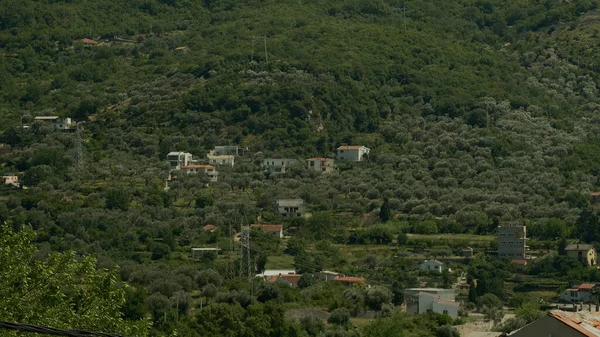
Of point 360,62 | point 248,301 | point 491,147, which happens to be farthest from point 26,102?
point 248,301

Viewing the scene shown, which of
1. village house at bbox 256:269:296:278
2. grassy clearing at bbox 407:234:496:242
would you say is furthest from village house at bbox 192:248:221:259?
grassy clearing at bbox 407:234:496:242

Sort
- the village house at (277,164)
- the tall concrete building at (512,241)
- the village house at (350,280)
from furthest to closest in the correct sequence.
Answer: the village house at (277,164), the tall concrete building at (512,241), the village house at (350,280)

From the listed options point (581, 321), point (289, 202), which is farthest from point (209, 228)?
point (581, 321)

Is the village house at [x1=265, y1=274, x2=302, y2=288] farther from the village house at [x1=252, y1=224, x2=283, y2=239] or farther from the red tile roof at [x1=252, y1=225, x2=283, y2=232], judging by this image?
the red tile roof at [x1=252, y1=225, x2=283, y2=232]

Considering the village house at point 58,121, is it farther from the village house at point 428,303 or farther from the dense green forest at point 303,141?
the village house at point 428,303

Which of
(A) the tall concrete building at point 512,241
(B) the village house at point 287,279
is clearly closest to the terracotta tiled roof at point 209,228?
(B) the village house at point 287,279

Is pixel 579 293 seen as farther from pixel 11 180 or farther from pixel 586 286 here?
pixel 11 180
